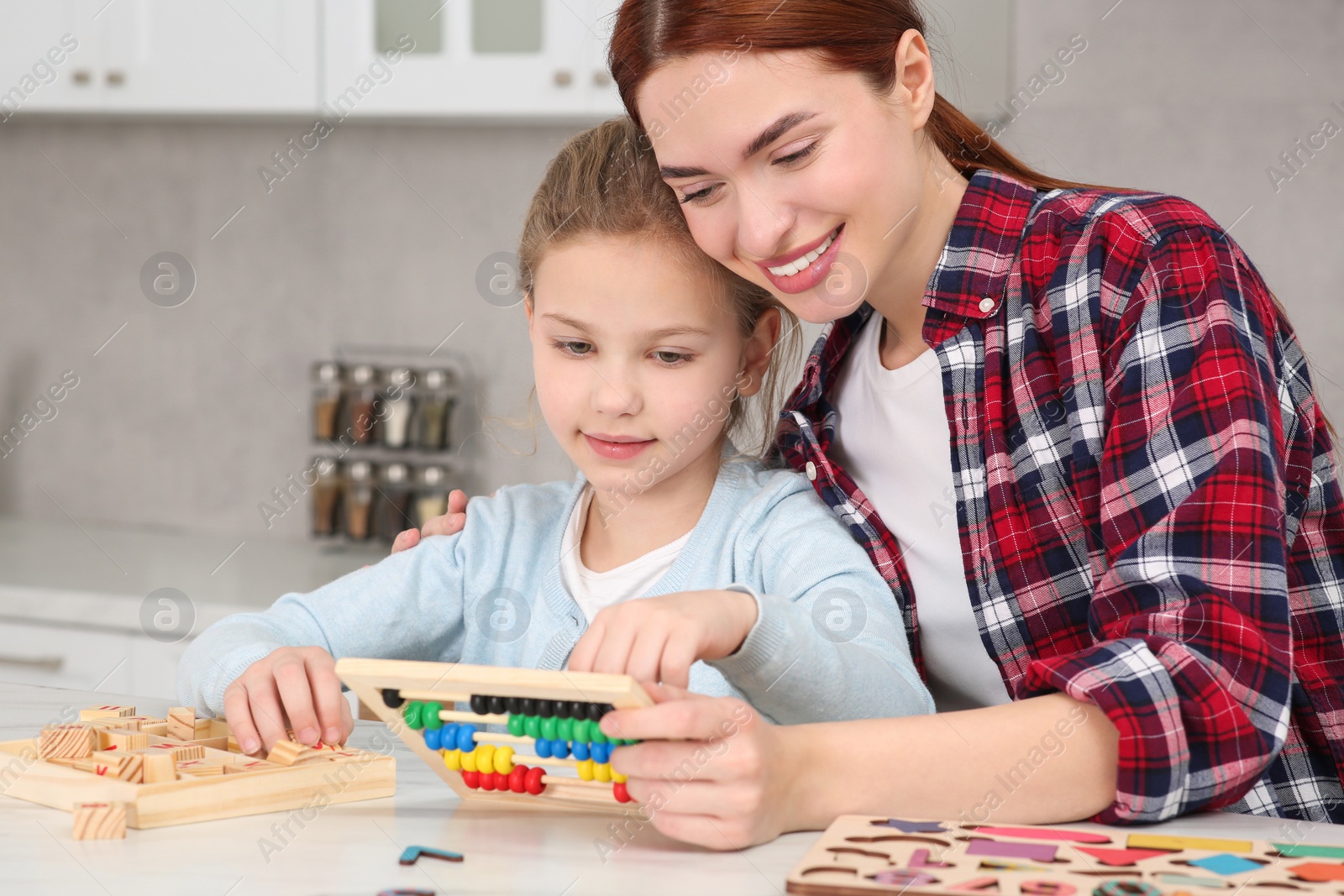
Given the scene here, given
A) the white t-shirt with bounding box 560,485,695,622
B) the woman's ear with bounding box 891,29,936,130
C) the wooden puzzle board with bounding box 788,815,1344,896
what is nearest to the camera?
the wooden puzzle board with bounding box 788,815,1344,896

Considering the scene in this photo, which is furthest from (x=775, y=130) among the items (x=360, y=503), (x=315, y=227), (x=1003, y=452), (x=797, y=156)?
(x=315, y=227)

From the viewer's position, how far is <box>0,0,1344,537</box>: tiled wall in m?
2.76

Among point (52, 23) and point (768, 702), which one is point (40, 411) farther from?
point (768, 702)

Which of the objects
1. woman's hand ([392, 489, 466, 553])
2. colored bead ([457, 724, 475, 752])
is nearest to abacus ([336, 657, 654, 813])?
colored bead ([457, 724, 475, 752])

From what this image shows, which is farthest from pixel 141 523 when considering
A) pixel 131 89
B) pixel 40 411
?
pixel 131 89

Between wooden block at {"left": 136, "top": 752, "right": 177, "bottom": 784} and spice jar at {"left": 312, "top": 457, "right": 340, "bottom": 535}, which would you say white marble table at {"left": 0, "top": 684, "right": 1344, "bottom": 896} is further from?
spice jar at {"left": 312, "top": 457, "right": 340, "bottom": 535}

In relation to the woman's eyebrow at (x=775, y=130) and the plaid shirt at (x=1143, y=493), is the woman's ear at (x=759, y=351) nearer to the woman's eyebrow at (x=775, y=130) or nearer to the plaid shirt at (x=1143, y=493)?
the plaid shirt at (x=1143, y=493)

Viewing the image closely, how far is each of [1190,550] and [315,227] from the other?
7.93ft

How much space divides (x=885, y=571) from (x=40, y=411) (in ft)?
8.61

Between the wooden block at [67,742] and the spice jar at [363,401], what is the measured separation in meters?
1.87

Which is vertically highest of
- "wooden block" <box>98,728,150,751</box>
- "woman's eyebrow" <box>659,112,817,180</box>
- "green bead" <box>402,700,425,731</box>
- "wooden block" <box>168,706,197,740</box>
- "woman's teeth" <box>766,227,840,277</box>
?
"woman's eyebrow" <box>659,112,817,180</box>

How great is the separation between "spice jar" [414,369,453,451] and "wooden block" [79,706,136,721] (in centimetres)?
172

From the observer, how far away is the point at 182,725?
0.99m

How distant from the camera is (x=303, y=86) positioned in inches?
96.0
